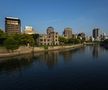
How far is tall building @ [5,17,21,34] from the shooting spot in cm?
10566

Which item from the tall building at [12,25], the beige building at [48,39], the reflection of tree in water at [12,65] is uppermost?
the tall building at [12,25]

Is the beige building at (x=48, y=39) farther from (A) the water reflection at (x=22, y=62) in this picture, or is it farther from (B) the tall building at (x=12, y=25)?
(A) the water reflection at (x=22, y=62)

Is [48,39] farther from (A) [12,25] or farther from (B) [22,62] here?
(B) [22,62]

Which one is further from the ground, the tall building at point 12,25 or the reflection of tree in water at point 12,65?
the tall building at point 12,25

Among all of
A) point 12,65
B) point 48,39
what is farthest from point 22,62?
point 48,39

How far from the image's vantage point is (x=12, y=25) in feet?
353

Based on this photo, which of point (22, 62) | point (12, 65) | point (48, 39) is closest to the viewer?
point (12, 65)

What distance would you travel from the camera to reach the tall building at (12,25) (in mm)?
105662

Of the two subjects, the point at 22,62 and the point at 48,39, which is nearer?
→ the point at 22,62

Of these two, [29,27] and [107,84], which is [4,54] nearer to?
[107,84]

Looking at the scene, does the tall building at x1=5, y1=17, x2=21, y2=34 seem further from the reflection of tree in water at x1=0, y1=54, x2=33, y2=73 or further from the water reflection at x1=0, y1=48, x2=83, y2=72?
the reflection of tree in water at x1=0, y1=54, x2=33, y2=73

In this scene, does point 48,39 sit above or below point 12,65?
above

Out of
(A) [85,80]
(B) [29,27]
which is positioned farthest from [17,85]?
(B) [29,27]

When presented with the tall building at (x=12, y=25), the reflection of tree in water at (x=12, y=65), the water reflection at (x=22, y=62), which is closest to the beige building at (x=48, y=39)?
the tall building at (x=12, y=25)
